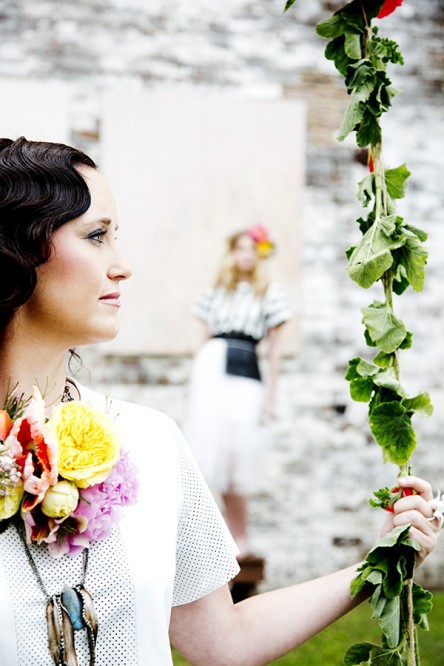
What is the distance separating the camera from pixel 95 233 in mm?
1599

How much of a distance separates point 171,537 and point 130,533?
0.08 m

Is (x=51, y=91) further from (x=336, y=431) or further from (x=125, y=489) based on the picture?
(x=125, y=489)

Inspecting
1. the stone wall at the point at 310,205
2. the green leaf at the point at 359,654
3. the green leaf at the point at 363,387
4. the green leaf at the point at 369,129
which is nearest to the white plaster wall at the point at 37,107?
the stone wall at the point at 310,205

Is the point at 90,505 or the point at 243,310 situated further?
the point at 243,310

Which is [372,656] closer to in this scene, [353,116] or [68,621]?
[68,621]

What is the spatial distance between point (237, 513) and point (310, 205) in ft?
6.54

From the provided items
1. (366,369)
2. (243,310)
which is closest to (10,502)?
(366,369)

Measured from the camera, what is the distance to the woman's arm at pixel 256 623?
1584mm

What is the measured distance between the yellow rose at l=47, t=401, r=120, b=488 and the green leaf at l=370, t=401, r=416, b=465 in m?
0.43

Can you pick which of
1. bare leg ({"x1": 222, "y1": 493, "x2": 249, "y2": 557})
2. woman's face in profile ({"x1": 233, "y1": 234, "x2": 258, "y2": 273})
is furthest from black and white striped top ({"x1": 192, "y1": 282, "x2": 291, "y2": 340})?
bare leg ({"x1": 222, "y1": 493, "x2": 249, "y2": 557})

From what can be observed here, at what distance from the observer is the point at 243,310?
17.1ft

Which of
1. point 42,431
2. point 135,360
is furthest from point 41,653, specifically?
point 135,360

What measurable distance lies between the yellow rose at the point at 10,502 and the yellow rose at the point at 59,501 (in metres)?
0.04

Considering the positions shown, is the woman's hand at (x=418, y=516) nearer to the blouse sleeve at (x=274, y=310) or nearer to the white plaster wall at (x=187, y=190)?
the blouse sleeve at (x=274, y=310)
